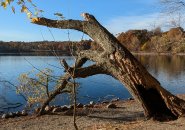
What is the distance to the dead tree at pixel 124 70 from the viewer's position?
1245cm

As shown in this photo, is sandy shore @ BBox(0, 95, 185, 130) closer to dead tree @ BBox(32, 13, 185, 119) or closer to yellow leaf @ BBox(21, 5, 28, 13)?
dead tree @ BBox(32, 13, 185, 119)

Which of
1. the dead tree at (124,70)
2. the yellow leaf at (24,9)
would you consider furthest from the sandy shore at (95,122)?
the yellow leaf at (24,9)

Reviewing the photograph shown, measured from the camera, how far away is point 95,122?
13.8 m

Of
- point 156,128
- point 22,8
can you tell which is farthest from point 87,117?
point 22,8

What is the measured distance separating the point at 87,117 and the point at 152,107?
271 centimetres

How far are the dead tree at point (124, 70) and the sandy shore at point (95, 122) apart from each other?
59 centimetres

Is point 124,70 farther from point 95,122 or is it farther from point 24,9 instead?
point 24,9

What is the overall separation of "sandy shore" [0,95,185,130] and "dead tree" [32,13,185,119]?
59 cm

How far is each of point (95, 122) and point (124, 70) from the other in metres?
2.38

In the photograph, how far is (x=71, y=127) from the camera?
1316 cm

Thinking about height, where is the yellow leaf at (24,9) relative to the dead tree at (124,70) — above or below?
above

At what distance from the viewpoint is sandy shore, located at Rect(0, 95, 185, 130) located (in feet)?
38.7

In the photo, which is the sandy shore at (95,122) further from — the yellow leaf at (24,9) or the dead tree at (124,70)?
the yellow leaf at (24,9)

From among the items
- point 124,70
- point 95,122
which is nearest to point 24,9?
point 124,70
